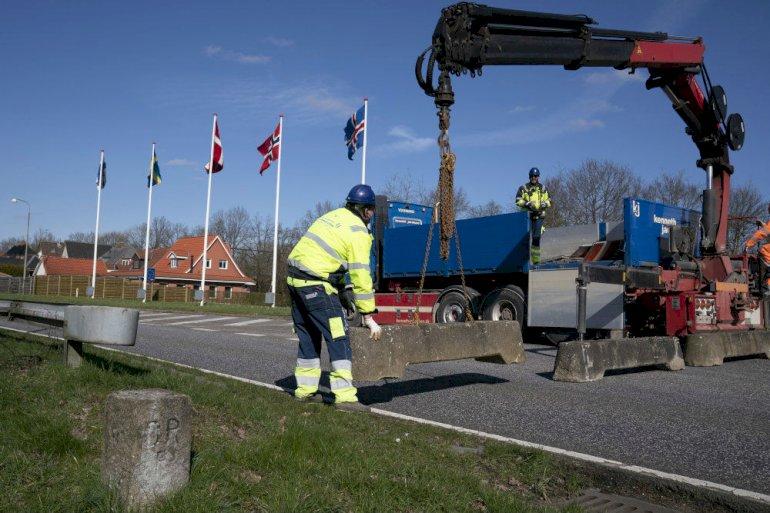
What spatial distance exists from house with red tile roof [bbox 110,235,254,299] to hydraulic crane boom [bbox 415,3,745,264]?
2193 inches

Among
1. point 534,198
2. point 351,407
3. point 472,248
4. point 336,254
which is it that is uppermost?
point 534,198

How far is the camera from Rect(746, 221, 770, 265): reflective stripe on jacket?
12.5 m

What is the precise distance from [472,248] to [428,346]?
8281 millimetres

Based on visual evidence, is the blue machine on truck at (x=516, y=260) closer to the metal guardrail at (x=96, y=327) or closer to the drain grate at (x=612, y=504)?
the metal guardrail at (x=96, y=327)

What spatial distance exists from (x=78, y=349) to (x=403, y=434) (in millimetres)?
3614

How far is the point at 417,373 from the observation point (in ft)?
27.6

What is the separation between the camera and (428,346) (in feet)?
20.1

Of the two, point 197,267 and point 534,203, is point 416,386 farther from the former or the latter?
point 197,267

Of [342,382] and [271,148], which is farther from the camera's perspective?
[271,148]

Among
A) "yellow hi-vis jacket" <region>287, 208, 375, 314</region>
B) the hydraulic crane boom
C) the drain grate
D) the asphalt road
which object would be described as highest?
the hydraulic crane boom

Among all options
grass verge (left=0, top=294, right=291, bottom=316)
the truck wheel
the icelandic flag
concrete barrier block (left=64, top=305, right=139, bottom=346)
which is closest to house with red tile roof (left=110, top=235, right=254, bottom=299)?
grass verge (left=0, top=294, right=291, bottom=316)

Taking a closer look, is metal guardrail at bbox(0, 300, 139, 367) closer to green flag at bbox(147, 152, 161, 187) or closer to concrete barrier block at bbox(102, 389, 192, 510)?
→ concrete barrier block at bbox(102, 389, 192, 510)

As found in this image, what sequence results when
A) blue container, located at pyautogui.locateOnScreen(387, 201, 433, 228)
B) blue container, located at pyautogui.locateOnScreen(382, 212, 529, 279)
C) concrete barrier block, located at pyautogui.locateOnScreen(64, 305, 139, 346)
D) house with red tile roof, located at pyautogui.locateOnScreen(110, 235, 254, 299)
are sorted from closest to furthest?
concrete barrier block, located at pyautogui.locateOnScreen(64, 305, 139, 346) < blue container, located at pyautogui.locateOnScreen(382, 212, 529, 279) < blue container, located at pyautogui.locateOnScreen(387, 201, 433, 228) < house with red tile roof, located at pyautogui.locateOnScreen(110, 235, 254, 299)

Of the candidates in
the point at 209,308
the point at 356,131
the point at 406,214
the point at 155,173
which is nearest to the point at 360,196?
the point at 406,214
